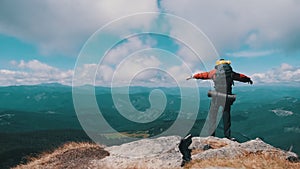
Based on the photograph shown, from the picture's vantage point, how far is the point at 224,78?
1614cm

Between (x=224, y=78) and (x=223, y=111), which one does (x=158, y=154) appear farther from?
(x=224, y=78)

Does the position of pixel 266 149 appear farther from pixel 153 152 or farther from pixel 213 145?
pixel 153 152

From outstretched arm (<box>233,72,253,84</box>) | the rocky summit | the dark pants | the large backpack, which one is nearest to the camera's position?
the rocky summit

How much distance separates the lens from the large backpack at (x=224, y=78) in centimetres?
1612

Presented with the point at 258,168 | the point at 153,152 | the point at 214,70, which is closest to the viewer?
the point at 258,168

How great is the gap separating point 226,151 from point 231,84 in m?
5.03

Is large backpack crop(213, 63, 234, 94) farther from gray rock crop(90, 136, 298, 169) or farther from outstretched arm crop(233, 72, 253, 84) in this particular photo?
gray rock crop(90, 136, 298, 169)

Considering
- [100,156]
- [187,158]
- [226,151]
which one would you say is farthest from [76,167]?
[226,151]

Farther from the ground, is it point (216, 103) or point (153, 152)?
point (216, 103)

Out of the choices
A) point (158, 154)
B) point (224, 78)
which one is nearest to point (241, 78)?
point (224, 78)

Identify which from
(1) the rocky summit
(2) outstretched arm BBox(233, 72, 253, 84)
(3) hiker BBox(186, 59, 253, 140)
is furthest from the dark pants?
(1) the rocky summit

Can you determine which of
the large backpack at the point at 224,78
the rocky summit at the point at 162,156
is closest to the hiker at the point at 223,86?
the large backpack at the point at 224,78

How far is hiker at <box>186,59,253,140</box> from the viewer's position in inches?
638

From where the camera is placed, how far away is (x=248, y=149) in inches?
512
